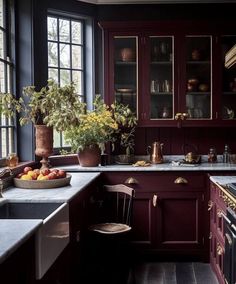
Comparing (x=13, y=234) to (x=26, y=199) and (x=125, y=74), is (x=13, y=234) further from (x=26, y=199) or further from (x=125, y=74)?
(x=125, y=74)

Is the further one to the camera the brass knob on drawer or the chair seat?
the brass knob on drawer

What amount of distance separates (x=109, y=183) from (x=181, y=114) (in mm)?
1021

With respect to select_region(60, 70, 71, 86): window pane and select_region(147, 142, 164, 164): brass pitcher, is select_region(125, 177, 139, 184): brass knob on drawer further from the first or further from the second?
select_region(60, 70, 71, 86): window pane

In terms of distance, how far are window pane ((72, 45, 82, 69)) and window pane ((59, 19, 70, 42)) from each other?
5.2 inches

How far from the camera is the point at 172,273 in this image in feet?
13.5

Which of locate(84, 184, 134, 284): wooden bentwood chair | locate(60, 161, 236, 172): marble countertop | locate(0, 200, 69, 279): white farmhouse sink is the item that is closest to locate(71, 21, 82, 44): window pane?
locate(60, 161, 236, 172): marble countertop

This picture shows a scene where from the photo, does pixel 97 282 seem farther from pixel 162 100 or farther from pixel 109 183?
pixel 162 100

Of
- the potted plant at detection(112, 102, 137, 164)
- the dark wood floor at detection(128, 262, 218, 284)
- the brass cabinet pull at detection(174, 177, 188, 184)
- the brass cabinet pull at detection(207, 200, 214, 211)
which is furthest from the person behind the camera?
the potted plant at detection(112, 102, 137, 164)

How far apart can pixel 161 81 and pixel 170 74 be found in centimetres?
12

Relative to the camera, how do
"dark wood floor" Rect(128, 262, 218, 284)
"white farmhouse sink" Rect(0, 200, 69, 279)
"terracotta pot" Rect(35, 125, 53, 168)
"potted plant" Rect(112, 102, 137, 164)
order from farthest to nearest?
1. "potted plant" Rect(112, 102, 137, 164)
2. "dark wood floor" Rect(128, 262, 218, 284)
3. "terracotta pot" Rect(35, 125, 53, 168)
4. "white farmhouse sink" Rect(0, 200, 69, 279)

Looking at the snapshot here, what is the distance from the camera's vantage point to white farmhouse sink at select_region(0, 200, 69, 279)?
2182 millimetres

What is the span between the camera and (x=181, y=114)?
4.72 m

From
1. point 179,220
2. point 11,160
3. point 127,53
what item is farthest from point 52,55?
point 179,220

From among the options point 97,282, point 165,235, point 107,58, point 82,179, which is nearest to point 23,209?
point 82,179
